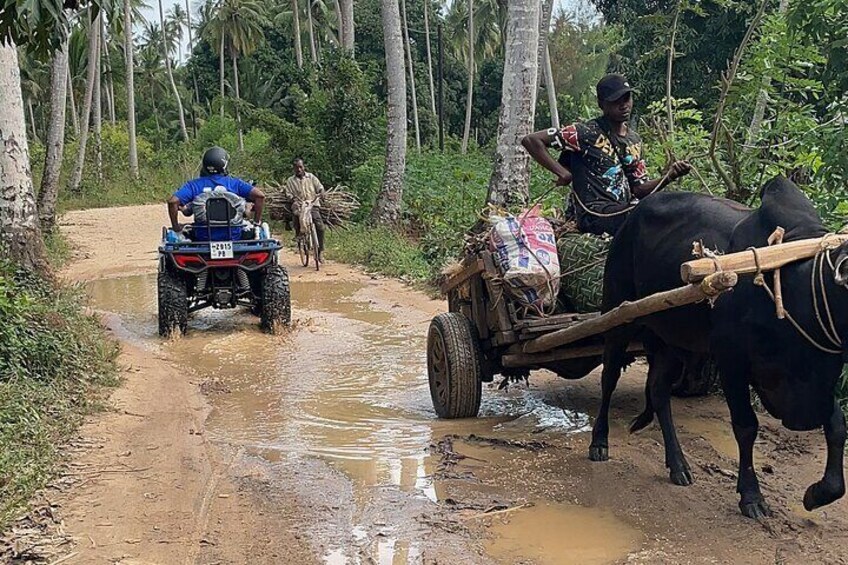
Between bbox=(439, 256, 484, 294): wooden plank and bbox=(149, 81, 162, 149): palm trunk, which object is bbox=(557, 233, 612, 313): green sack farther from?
Answer: bbox=(149, 81, 162, 149): palm trunk

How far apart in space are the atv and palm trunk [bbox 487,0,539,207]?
4.36m

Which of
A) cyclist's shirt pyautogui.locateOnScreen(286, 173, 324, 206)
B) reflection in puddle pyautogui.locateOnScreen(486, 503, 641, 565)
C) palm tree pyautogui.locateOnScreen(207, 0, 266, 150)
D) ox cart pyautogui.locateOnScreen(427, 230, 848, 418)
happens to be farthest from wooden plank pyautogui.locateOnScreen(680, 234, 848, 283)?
palm tree pyautogui.locateOnScreen(207, 0, 266, 150)

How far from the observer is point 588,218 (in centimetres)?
698

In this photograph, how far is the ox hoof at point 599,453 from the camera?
6.16 m

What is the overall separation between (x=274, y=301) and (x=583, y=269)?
202 inches

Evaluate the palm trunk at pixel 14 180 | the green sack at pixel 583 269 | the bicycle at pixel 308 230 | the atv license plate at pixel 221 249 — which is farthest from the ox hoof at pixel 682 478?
the bicycle at pixel 308 230

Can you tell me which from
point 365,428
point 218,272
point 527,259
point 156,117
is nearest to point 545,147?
point 527,259

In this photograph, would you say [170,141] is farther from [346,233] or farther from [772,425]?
[772,425]

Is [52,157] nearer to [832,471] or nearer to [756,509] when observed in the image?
[756,509]

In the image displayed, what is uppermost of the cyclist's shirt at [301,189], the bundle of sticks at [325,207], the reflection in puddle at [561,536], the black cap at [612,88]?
the black cap at [612,88]

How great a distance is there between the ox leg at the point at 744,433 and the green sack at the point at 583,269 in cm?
185

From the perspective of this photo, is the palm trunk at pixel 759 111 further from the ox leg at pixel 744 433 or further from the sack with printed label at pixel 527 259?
the ox leg at pixel 744 433

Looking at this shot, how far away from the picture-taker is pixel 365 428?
24.2 ft

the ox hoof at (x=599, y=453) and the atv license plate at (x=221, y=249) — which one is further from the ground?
the atv license plate at (x=221, y=249)
